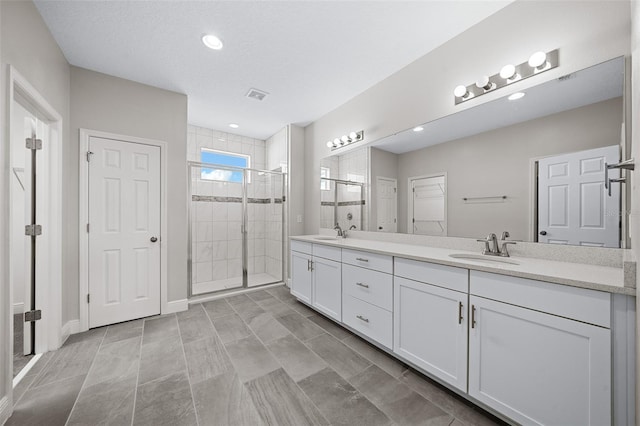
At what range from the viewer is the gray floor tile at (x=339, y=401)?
126 cm

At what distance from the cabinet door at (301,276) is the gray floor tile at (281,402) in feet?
3.61

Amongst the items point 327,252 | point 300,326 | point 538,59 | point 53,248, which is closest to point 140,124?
point 53,248

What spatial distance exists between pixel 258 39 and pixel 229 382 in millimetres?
2582

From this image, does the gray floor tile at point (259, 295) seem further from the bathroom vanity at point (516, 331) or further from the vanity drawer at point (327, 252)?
the bathroom vanity at point (516, 331)

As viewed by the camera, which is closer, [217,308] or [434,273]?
[434,273]

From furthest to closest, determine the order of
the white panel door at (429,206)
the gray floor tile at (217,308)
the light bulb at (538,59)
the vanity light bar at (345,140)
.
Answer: the vanity light bar at (345,140) < the gray floor tile at (217,308) < the white panel door at (429,206) < the light bulb at (538,59)

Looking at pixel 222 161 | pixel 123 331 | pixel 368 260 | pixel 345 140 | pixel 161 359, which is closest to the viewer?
pixel 161 359

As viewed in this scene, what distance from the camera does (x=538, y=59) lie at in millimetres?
1428

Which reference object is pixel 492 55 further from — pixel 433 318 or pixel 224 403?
pixel 224 403

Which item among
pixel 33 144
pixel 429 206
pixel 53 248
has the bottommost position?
pixel 53 248

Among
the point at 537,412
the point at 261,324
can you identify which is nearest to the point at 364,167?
the point at 261,324

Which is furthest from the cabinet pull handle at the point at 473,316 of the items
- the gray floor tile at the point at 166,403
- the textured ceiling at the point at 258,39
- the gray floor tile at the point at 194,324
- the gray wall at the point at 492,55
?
the gray floor tile at the point at 194,324

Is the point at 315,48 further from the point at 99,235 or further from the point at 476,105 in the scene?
the point at 99,235

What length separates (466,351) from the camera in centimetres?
129
